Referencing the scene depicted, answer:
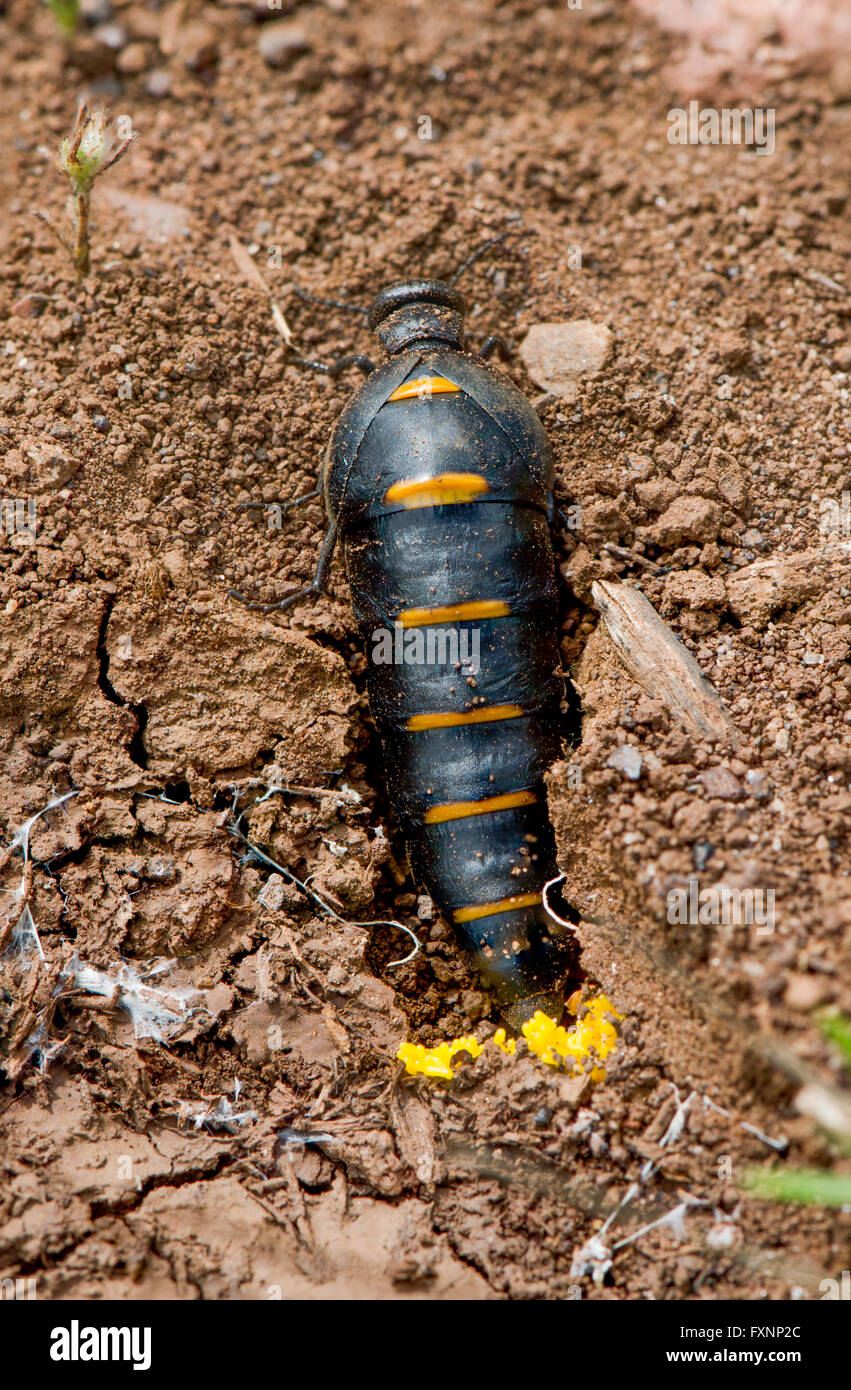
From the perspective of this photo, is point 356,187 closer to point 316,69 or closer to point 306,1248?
point 316,69

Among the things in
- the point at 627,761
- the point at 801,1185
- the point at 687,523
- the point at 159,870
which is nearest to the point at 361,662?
the point at 159,870

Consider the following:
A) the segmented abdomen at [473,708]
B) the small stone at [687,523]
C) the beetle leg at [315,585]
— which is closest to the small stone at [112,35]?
the beetle leg at [315,585]

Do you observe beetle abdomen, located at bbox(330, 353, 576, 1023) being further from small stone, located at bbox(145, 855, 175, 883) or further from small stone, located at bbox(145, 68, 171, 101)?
small stone, located at bbox(145, 68, 171, 101)

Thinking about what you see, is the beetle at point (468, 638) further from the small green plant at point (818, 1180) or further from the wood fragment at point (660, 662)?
the small green plant at point (818, 1180)

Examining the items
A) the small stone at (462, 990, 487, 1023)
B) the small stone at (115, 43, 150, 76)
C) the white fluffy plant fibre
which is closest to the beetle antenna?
the small stone at (115, 43, 150, 76)

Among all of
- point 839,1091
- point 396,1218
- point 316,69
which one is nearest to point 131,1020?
point 396,1218

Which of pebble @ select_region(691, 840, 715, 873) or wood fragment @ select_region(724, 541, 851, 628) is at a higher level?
wood fragment @ select_region(724, 541, 851, 628)
